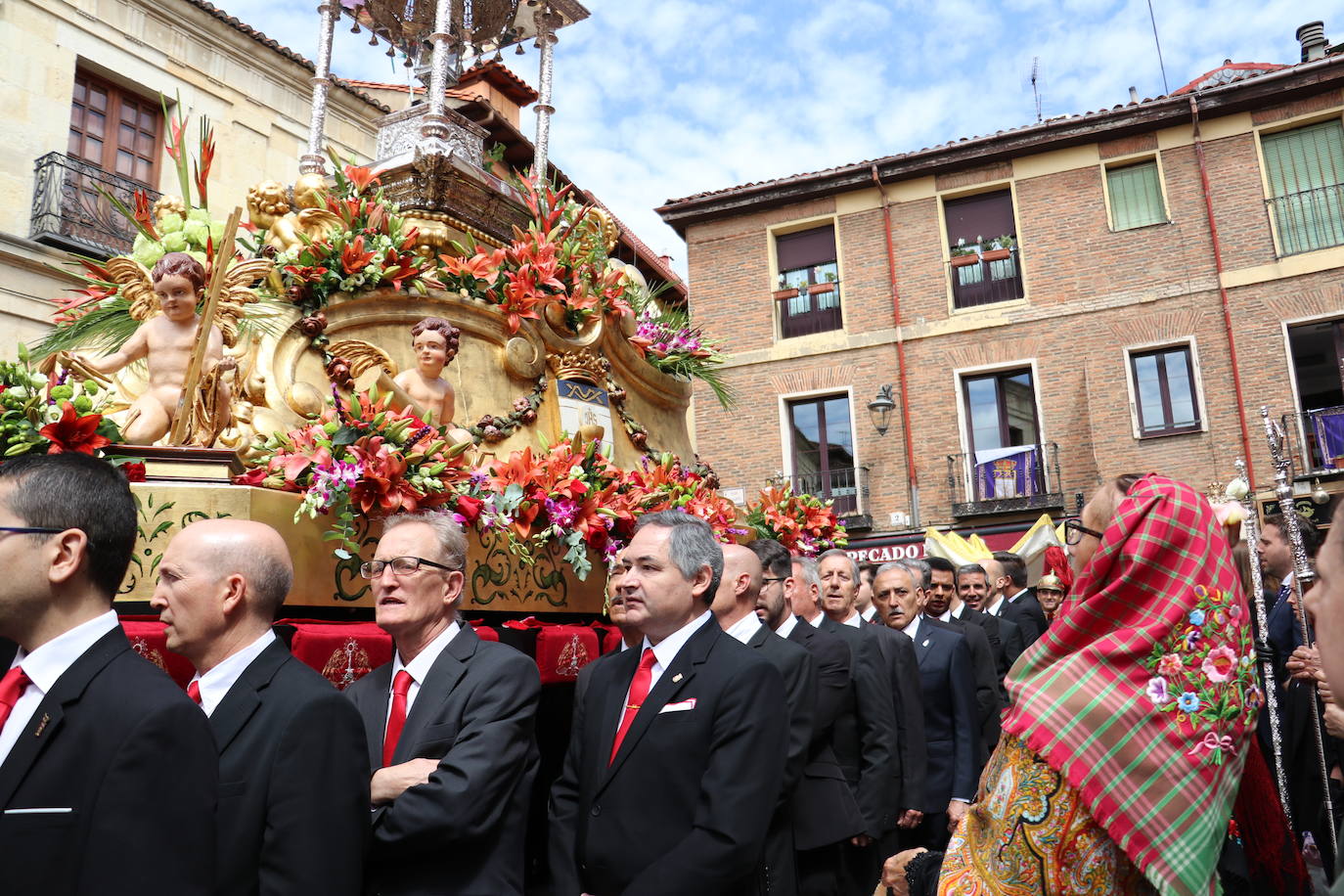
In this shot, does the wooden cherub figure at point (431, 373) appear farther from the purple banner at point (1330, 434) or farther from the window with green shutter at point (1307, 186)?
the window with green shutter at point (1307, 186)

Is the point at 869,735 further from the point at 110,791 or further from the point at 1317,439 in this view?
the point at 1317,439

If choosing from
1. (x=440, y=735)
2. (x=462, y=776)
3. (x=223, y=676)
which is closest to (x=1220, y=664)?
(x=462, y=776)

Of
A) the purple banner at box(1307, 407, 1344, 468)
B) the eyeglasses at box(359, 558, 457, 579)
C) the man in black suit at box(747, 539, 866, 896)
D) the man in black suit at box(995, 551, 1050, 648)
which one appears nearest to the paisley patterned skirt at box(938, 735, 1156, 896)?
the man in black suit at box(747, 539, 866, 896)

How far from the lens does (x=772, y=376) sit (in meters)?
20.0

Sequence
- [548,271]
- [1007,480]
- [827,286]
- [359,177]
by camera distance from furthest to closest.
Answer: [827,286], [1007,480], [548,271], [359,177]

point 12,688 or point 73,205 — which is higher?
point 73,205

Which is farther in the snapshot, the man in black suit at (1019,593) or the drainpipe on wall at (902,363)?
the drainpipe on wall at (902,363)

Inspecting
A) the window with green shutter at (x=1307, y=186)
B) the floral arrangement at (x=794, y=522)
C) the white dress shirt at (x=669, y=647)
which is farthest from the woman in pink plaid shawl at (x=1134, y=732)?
the window with green shutter at (x=1307, y=186)

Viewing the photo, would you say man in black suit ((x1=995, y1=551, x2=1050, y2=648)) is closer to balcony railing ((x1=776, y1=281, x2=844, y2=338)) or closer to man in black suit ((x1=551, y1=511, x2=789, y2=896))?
man in black suit ((x1=551, y1=511, x2=789, y2=896))

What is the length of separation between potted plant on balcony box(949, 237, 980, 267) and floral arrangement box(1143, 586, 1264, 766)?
1764 centimetres

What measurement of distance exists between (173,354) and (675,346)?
146 inches

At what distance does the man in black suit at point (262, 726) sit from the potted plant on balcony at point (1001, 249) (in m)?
18.2

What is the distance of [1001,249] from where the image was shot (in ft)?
61.7

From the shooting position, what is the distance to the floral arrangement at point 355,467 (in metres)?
3.71
